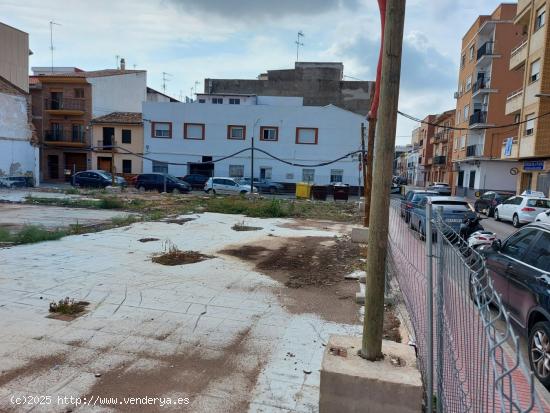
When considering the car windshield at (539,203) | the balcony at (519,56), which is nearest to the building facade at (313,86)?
the balcony at (519,56)

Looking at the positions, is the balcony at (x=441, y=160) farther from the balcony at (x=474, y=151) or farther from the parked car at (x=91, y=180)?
the parked car at (x=91, y=180)

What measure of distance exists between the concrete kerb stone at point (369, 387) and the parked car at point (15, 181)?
34.6m

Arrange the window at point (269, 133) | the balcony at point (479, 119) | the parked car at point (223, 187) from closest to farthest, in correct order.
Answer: the parked car at point (223, 187) → the window at point (269, 133) → the balcony at point (479, 119)

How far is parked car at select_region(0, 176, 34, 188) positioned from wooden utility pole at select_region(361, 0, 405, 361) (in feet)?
113

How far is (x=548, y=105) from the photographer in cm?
2583

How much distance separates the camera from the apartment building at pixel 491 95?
128ft

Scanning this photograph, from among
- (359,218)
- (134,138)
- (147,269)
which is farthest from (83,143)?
(147,269)

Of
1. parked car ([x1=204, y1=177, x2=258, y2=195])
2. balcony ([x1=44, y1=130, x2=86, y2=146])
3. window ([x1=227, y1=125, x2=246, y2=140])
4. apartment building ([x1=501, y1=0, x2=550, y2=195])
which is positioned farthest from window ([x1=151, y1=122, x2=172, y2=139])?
apartment building ([x1=501, y1=0, x2=550, y2=195])

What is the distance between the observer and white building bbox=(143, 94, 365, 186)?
3900 cm

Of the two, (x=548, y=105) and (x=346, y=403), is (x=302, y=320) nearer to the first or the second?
(x=346, y=403)

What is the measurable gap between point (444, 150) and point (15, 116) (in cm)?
5428

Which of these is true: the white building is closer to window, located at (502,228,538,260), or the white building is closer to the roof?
the roof

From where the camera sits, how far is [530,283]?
4.52 metres

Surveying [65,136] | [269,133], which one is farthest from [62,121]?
[269,133]
